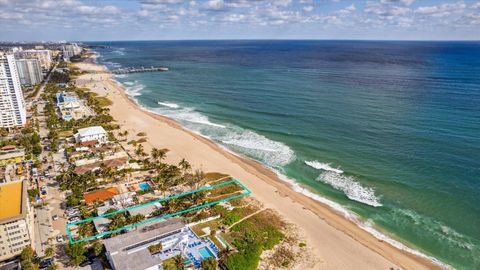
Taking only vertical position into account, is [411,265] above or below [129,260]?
below

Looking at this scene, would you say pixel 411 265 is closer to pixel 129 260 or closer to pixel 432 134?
pixel 129 260

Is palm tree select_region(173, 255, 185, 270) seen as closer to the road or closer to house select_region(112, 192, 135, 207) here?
the road

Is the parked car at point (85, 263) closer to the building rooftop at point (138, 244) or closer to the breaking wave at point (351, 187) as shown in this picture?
the building rooftop at point (138, 244)

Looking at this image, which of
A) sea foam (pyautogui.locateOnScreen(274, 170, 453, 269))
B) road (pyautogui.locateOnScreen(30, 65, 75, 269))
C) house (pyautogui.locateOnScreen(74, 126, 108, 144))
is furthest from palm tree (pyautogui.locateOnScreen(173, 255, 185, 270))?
house (pyautogui.locateOnScreen(74, 126, 108, 144))

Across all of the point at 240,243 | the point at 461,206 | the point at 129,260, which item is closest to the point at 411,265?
the point at 461,206

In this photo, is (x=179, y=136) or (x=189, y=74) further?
(x=189, y=74)

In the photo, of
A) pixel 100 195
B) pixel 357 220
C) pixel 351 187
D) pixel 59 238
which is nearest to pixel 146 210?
pixel 100 195
